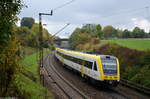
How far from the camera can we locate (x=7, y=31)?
909cm

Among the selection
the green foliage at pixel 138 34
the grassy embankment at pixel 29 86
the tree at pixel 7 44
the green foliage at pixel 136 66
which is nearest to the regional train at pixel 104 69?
the green foliage at pixel 136 66

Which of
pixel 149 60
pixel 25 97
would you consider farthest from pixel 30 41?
pixel 25 97

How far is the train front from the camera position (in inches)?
747

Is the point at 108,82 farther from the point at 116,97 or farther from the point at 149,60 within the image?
the point at 149,60

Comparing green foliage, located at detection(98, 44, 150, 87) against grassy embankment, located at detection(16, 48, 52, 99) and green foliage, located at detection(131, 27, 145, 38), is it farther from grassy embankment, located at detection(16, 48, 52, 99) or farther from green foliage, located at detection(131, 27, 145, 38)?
green foliage, located at detection(131, 27, 145, 38)

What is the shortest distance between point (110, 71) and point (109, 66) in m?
0.52

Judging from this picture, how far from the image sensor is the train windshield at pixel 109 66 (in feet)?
63.3

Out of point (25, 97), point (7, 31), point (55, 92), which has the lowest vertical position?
point (55, 92)

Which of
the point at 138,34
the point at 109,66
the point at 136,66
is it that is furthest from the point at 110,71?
the point at 138,34

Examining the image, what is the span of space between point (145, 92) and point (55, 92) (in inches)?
323

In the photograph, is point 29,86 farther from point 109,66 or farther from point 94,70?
point 109,66

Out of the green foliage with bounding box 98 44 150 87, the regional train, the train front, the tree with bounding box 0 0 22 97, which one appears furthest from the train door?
the tree with bounding box 0 0 22 97

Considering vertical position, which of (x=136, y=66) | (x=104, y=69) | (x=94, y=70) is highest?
(x=104, y=69)

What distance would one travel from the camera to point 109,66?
19.6 m
